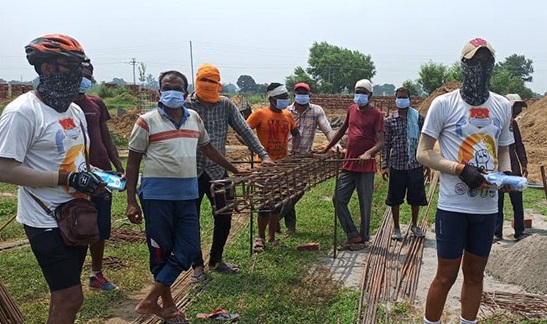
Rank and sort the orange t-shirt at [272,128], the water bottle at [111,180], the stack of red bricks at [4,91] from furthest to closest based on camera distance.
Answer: the stack of red bricks at [4,91] → the orange t-shirt at [272,128] → the water bottle at [111,180]

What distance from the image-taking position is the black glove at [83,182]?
2.67 metres

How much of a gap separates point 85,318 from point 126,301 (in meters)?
0.47

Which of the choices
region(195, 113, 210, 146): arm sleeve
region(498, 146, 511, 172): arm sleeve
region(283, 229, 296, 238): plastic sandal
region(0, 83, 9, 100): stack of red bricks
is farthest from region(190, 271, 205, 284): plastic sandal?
region(0, 83, 9, 100): stack of red bricks

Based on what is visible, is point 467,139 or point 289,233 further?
point 289,233

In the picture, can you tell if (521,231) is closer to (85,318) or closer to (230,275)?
(230,275)

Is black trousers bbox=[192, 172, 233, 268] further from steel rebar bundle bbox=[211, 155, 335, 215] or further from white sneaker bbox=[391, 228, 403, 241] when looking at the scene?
white sneaker bbox=[391, 228, 403, 241]

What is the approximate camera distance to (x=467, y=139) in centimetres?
326

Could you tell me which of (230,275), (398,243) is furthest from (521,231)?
(230,275)

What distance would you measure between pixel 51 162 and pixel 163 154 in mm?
1122

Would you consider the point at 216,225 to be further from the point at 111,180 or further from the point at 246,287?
the point at 111,180

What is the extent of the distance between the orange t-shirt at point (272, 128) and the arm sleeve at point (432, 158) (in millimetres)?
2684

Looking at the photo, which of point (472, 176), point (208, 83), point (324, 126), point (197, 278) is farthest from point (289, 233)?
point (472, 176)

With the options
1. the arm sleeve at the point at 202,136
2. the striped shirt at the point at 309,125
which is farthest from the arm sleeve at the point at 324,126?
the arm sleeve at the point at 202,136

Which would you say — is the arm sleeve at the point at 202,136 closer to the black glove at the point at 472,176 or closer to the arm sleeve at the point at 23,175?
the arm sleeve at the point at 23,175
